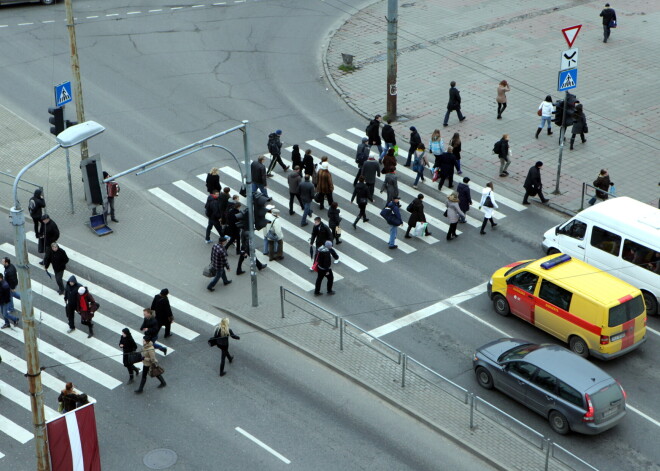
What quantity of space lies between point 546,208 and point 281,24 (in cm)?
1820

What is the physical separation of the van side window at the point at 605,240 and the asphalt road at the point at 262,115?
78.6 inches

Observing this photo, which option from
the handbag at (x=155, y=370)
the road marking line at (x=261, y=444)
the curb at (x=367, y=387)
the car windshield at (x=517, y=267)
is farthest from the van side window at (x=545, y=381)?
the handbag at (x=155, y=370)

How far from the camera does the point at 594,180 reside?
97.5 ft

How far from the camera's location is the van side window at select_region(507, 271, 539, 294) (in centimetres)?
2237

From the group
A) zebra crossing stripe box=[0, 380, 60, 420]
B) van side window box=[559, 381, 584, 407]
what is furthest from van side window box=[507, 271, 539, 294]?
zebra crossing stripe box=[0, 380, 60, 420]

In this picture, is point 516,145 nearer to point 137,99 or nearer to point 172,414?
point 137,99

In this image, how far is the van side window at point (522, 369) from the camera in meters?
19.6

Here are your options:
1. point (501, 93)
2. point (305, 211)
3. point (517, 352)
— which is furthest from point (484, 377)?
point (501, 93)

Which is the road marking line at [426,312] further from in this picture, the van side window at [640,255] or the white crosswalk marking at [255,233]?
the van side window at [640,255]

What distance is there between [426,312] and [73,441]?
1001cm

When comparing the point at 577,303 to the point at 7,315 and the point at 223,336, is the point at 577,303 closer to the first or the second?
the point at 223,336

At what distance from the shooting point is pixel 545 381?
1933cm

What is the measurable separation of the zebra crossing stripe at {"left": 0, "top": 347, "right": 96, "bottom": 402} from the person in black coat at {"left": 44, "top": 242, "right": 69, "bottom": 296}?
2528 millimetres

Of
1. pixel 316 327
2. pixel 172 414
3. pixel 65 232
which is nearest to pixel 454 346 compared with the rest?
pixel 316 327
